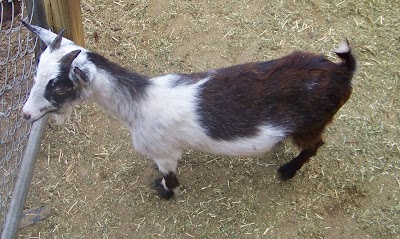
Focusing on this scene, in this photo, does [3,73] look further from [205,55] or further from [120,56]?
[205,55]

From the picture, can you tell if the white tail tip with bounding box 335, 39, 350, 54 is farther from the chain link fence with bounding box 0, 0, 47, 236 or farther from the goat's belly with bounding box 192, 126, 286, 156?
the chain link fence with bounding box 0, 0, 47, 236

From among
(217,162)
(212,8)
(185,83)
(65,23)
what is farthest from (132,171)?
(212,8)

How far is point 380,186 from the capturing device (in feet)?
10.8

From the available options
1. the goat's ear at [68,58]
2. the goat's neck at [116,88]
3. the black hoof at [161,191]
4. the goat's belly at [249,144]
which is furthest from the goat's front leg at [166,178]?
the goat's ear at [68,58]

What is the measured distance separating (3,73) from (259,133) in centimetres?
224

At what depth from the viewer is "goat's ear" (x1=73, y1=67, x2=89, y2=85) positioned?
2.50 meters

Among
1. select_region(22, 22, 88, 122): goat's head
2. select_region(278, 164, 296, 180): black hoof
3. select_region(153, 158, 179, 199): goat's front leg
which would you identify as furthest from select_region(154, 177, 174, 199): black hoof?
select_region(22, 22, 88, 122): goat's head

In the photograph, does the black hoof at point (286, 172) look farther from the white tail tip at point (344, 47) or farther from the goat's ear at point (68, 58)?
the goat's ear at point (68, 58)

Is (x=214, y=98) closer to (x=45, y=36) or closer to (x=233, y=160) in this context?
(x=233, y=160)

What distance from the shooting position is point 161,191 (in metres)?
3.28


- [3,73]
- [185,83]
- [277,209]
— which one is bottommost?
[277,209]

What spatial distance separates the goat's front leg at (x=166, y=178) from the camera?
2998 mm

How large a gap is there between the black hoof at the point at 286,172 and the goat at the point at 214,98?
1.61ft

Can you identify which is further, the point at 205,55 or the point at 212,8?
the point at 212,8
